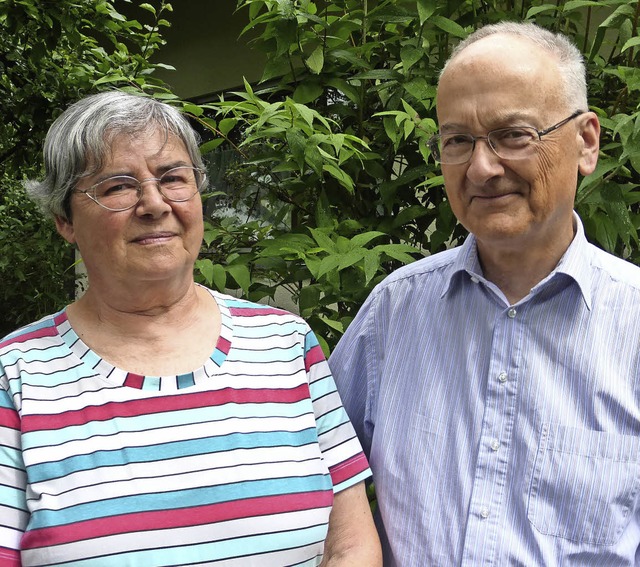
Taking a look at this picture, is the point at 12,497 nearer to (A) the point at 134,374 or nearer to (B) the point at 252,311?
(A) the point at 134,374

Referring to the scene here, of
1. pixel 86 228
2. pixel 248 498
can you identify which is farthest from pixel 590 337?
pixel 86 228

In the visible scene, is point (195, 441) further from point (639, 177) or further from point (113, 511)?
point (639, 177)

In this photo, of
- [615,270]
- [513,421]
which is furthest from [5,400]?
[615,270]

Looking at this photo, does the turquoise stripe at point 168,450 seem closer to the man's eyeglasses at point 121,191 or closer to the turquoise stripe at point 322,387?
the turquoise stripe at point 322,387

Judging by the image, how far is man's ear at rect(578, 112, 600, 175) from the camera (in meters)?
1.77

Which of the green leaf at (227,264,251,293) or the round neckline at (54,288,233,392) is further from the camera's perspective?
the green leaf at (227,264,251,293)

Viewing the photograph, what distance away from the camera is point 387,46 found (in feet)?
9.03

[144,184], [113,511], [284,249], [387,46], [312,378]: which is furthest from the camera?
[387,46]

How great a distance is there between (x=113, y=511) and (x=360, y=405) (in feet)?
2.29

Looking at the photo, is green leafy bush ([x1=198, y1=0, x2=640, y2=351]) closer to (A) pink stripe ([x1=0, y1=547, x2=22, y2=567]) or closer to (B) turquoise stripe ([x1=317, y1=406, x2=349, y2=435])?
(B) turquoise stripe ([x1=317, y1=406, x2=349, y2=435])

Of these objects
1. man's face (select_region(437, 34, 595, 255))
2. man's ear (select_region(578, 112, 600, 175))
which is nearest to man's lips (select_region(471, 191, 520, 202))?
man's face (select_region(437, 34, 595, 255))

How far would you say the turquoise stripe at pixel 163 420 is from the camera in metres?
1.72

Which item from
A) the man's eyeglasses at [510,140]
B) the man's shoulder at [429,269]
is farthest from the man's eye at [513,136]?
the man's shoulder at [429,269]

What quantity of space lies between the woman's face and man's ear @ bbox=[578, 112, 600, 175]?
941 mm
